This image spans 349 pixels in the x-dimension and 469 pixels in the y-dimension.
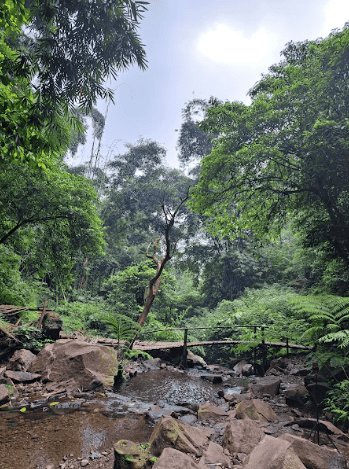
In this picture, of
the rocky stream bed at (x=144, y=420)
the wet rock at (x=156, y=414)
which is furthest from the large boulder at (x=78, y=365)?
the wet rock at (x=156, y=414)

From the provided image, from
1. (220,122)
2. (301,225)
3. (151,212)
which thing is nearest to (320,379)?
(301,225)

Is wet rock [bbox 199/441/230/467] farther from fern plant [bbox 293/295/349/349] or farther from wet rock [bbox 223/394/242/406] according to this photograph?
wet rock [bbox 223/394/242/406]

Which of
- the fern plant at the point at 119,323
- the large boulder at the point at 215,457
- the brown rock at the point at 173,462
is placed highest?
the fern plant at the point at 119,323

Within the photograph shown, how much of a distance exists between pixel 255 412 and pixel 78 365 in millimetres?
3465

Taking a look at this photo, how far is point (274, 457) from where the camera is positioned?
2.20 metres

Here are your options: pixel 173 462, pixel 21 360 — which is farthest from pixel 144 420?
pixel 21 360

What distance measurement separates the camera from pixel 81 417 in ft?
13.0

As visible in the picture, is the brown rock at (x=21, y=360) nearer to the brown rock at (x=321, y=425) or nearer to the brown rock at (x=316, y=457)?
the brown rock at (x=321, y=425)

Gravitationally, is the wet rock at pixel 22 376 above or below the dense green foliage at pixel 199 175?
below

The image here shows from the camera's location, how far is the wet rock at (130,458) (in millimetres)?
2371

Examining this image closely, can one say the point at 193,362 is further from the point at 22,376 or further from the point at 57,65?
the point at 57,65

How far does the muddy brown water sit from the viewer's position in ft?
9.52

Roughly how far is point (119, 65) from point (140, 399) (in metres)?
6.90

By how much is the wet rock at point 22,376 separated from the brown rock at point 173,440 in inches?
136
